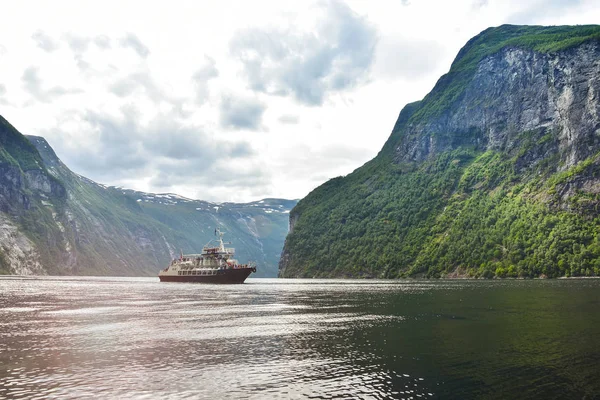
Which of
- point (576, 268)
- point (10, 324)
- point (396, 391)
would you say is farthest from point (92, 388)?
point (576, 268)

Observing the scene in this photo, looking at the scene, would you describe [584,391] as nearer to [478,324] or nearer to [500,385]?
[500,385]

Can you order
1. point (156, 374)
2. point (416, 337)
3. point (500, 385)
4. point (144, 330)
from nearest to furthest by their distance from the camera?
point (500, 385)
point (156, 374)
point (416, 337)
point (144, 330)

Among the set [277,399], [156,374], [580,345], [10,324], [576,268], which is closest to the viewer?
[277,399]

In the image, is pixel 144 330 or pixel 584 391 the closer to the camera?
pixel 584 391

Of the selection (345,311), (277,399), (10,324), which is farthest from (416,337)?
(10,324)

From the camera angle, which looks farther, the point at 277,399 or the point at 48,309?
the point at 48,309

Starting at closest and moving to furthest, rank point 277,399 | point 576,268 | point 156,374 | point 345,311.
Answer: point 277,399 → point 156,374 → point 345,311 → point 576,268

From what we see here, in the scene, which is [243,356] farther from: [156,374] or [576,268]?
[576,268]

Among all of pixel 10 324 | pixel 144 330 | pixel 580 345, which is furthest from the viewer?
pixel 10 324
